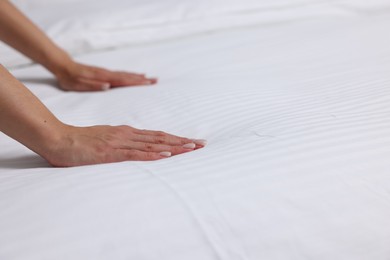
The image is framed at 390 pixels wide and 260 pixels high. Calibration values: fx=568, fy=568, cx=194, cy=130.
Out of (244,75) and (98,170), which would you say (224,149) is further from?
(244,75)

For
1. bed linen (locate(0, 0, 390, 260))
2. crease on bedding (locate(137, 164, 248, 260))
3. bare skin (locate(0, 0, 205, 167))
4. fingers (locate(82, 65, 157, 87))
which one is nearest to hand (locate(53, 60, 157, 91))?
fingers (locate(82, 65, 157, 87))

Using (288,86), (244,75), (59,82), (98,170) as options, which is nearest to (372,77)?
(288,86)

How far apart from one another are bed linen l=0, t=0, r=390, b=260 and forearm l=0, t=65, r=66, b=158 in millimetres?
42

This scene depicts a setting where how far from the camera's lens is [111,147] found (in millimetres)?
823

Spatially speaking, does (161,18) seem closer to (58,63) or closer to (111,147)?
(58,63)

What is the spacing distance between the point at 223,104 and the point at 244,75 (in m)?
0.19

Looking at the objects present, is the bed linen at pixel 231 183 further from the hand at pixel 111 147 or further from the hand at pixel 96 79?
the hand at pixel 96 79

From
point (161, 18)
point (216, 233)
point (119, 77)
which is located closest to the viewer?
point (216, 233)

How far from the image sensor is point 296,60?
1.22 meters

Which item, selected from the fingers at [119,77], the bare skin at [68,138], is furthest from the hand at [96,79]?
the bare skin at [68,138]

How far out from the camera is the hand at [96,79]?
4.03 ft

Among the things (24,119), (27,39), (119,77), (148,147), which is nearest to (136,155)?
(148,147)

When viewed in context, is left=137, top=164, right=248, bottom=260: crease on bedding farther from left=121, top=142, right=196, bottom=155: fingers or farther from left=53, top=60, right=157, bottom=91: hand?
left=53, top=60, right=157, bottom=91: hand

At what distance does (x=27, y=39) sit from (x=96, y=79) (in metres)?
0.18
